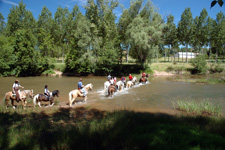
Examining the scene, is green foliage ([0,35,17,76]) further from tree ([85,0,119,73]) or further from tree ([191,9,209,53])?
tree ([191,9,209,53])

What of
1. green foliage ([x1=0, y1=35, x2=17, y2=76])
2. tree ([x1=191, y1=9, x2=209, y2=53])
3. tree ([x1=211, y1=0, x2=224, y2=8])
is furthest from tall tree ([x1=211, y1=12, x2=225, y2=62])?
green foliage ([x1=0, y1=35, x2=17, y2=76])

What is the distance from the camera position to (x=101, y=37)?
39094 millimetres

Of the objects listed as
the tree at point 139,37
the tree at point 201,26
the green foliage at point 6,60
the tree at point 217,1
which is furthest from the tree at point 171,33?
the tree at point 217,1

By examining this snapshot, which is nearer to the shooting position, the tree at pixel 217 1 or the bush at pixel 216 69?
the tree at pixel 217 1

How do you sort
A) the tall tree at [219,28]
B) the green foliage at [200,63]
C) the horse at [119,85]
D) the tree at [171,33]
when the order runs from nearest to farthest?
1. the horse at [119,85]
2. the green foliage at [200,63]
3. the tall tree at [219,28]
4. the tree at [171,33]

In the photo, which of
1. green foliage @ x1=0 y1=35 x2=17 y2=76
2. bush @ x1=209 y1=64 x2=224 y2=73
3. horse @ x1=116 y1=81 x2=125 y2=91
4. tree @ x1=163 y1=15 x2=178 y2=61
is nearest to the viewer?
horse @ x1=116 y1=81 x2=125 y2=91

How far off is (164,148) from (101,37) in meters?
36.6

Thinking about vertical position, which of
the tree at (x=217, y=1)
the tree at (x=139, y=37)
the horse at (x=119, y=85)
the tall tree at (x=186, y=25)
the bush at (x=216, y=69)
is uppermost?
the tall tree at (x=186, y=25)

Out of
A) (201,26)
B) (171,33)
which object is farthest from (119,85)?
(201,26)

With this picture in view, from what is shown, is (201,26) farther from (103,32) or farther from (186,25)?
(103,32)

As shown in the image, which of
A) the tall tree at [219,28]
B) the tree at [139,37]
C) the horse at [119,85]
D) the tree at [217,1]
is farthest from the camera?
the tall tree at [219,28]

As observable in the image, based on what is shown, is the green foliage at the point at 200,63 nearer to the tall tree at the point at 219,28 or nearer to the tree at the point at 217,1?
the tall tree at the point at 219,28

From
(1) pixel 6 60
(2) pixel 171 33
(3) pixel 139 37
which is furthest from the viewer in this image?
(2) pixel 171 33

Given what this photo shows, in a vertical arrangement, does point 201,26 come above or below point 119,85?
above
